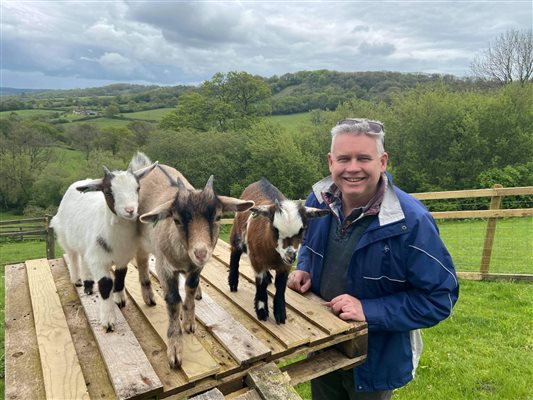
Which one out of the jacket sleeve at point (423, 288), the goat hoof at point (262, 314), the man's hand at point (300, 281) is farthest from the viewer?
the man's hand at point (300, 281)

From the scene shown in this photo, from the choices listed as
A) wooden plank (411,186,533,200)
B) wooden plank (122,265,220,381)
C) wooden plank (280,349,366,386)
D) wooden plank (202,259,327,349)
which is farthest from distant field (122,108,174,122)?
wooden plank (280,349,366,386)

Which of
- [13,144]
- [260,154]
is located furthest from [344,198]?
[13,144]

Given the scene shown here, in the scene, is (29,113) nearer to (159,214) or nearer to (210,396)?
(159,214)

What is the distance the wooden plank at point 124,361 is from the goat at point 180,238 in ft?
0.73

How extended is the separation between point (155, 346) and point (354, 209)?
187cm

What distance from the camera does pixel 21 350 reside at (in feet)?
9.53

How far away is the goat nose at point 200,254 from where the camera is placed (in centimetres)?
250

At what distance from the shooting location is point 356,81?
2844 inches

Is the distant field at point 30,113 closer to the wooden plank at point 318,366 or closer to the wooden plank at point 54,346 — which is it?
the wooden plank at point 54,346

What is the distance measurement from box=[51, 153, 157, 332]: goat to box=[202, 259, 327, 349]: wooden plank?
103cm

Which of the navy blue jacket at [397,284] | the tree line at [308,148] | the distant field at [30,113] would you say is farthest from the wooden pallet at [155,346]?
the distant field at [30,113]

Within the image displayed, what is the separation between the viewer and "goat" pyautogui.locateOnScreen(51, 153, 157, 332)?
10.4ft

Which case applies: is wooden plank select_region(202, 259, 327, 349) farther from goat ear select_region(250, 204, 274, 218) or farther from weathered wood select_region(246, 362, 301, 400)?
goat ear select_region(250, 204, 274, 218)

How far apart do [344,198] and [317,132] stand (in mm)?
41438
